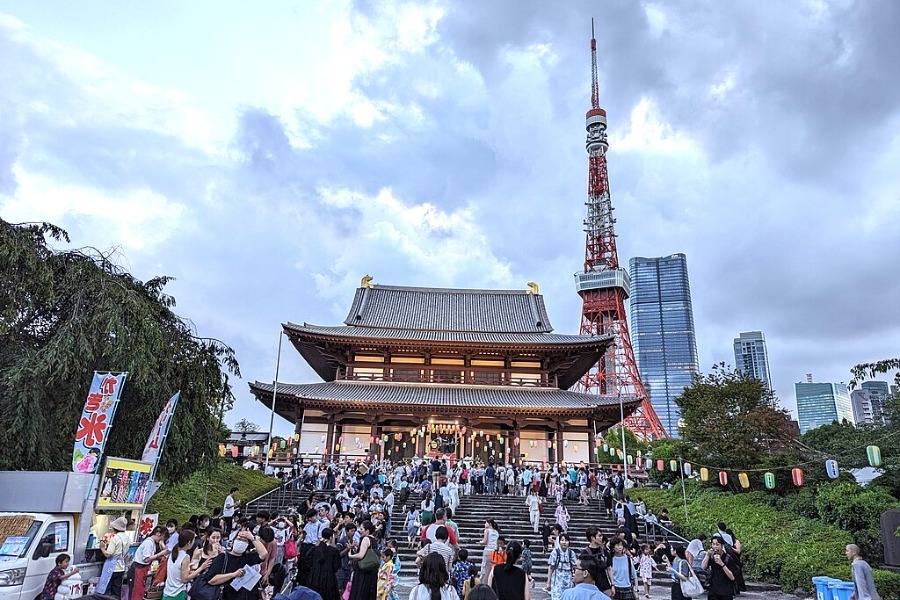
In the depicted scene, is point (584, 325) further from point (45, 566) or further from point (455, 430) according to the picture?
point (45, 566)

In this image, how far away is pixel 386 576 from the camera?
8.06 metres

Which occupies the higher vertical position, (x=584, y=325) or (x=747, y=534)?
(x=584, y=325)

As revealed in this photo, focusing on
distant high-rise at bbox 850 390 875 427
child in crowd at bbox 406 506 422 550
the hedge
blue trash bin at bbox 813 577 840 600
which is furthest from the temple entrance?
blue trash bin at bbox 813 577 840 600

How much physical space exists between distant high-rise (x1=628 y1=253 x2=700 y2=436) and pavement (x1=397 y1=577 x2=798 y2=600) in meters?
170

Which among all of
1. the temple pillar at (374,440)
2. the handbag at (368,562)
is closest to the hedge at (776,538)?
the handbag at (368,562)

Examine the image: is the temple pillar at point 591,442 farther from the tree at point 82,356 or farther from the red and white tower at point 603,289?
the red and white tower at point 603,289

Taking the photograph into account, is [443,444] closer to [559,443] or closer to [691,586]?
[559,443]

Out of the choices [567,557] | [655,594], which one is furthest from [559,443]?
[567,557]

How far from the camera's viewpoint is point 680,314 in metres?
185

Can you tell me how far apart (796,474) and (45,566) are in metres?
18.1

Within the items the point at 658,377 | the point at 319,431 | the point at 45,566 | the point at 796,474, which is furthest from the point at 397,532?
the point at 658,377

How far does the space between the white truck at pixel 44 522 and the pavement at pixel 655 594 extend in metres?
6.01

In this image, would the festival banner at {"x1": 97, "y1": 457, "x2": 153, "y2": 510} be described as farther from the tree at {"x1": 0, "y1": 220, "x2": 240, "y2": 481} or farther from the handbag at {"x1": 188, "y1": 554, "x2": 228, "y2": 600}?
the handbag at {"x1": 188, "y1": 554, "x2": 228, "y2": 600}

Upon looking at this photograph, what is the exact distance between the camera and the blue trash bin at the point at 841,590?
30.6 ft
